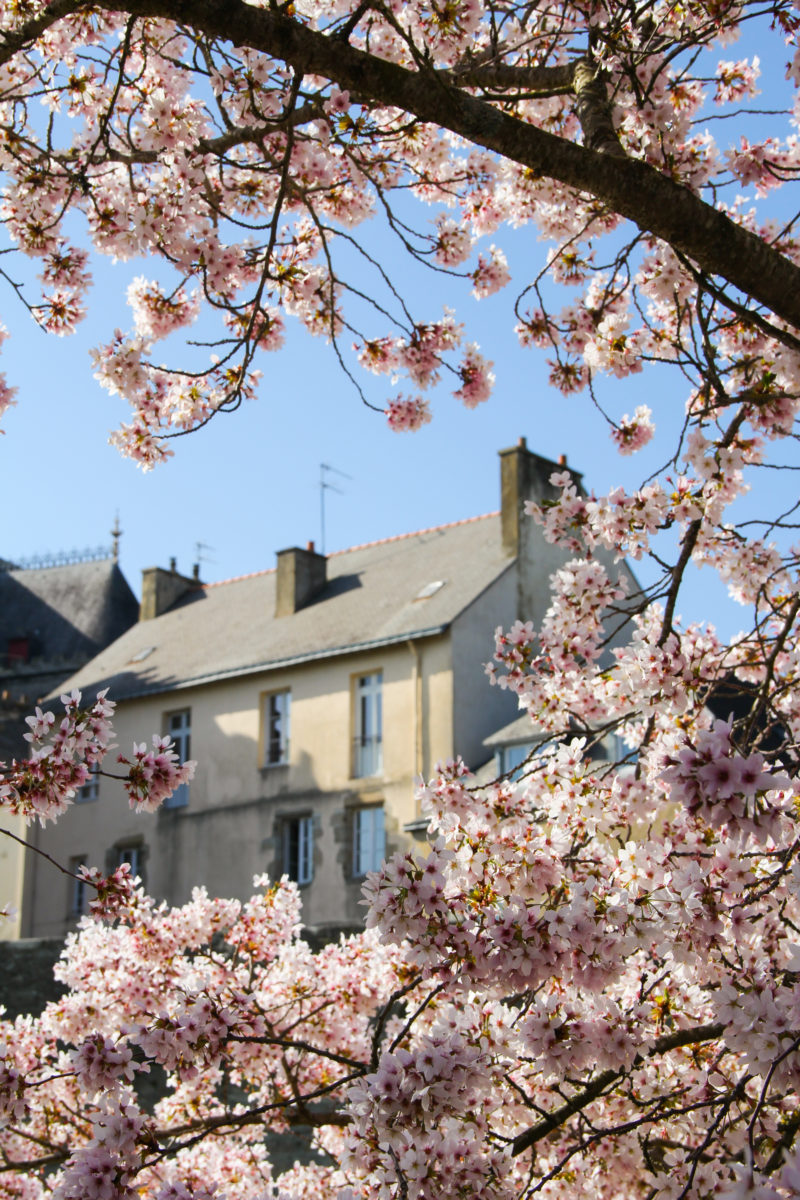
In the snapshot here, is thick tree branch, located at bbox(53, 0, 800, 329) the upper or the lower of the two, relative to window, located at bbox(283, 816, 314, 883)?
upper

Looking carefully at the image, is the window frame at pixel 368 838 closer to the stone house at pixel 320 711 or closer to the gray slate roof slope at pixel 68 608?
the stone house at pixel 320 711

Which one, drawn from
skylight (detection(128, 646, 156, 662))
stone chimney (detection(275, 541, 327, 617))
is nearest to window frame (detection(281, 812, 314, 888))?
stone chimney (detection(275, 541, 327, 617))

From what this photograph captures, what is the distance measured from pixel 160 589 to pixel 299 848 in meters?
8.76

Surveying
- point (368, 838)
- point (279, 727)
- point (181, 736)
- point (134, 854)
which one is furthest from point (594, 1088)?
point (181, 736)

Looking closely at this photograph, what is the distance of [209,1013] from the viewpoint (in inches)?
155

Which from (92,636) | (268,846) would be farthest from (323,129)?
(92,636)

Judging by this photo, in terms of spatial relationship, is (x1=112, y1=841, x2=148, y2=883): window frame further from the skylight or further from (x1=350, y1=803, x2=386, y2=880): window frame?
(x1=350, y1=803, x2=386, y2=880): window frame

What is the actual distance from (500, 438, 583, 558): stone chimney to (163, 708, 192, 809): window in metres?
6.19

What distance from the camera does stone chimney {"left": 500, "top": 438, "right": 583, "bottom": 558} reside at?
20.6 metres

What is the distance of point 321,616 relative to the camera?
2186cm

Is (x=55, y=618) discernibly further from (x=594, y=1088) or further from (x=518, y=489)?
(x=594, y=1088)

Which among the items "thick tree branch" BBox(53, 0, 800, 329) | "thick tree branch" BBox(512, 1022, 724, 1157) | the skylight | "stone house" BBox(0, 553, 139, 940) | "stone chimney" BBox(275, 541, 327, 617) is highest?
"stone house" BBox(0, 553, 139, 940)

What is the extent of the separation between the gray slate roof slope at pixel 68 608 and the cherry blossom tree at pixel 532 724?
29.2 metres

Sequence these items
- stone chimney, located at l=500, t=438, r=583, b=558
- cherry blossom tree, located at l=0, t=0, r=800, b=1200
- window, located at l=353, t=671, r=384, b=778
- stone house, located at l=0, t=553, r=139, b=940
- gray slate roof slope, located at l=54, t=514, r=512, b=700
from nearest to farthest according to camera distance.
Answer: cherry blossom tree, located at l=0, t=0, r=800, b=1200 → window, located at l=353, t=671, r=384, b=778 → gray slate roof slope, located at l=54, t=514, r=512, b=700 → stone chimney, located at l=500, t=438, r=583, b=558 → stone house, located at l=0, t=553, r=139, b=940
